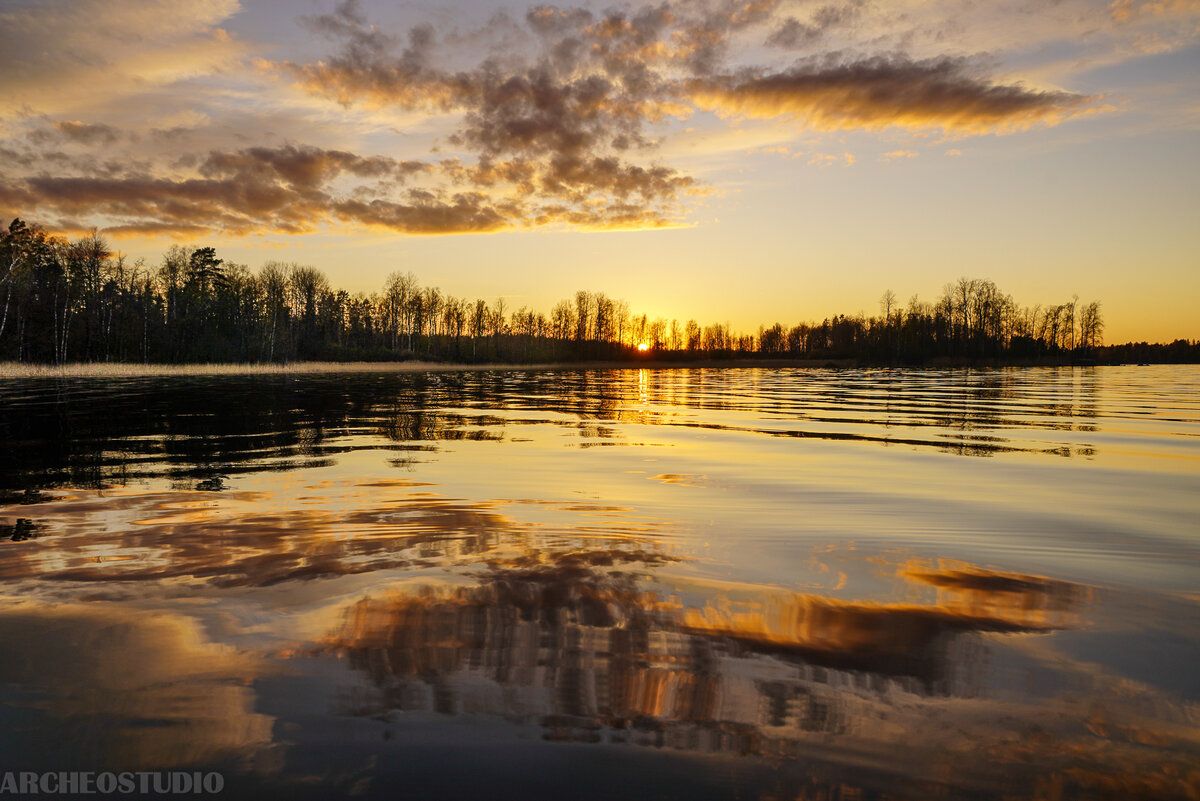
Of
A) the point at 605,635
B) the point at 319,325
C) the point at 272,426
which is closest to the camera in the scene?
the point at 605,635

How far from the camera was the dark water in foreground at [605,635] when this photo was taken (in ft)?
7.50

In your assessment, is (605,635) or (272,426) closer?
(605,635)

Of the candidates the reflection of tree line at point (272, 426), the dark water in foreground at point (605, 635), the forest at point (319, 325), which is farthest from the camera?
the forest at point (319, 325)

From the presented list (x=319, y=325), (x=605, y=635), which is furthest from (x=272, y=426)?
(x=319, y=325)

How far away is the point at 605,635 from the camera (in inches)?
133

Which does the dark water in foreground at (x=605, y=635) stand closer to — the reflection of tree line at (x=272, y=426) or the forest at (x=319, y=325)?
the reflection of tree line at (x=272, y=426)

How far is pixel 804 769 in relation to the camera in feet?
7.38

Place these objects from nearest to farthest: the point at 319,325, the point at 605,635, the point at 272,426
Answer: the point at 605,635, the point at 272,426, the point at 319,325

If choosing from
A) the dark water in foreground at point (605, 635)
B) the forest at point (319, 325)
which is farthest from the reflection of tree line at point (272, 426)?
the forest at point (319, 325)

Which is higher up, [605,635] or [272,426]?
[605,635]

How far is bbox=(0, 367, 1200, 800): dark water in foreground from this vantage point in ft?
7.50

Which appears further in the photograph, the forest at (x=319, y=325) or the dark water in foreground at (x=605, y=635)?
the forest at (x=319, y=325)

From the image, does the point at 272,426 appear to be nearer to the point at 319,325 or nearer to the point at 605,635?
the point at 605,635

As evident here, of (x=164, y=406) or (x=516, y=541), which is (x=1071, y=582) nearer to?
(x=516, y=541)
